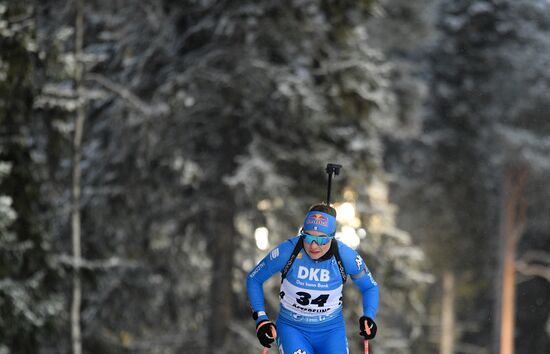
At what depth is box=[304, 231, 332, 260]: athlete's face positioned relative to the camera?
712 centimetres

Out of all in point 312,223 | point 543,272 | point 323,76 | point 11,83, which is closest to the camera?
point 312,223

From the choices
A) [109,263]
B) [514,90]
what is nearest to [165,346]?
[109,263]

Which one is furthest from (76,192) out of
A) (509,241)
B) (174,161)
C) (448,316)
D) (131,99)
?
(448,316)

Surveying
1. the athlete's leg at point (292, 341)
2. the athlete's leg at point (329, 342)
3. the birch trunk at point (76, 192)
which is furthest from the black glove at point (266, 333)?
the birch trunk at point (76, 192)

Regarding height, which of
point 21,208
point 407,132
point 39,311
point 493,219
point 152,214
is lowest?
point 39,311

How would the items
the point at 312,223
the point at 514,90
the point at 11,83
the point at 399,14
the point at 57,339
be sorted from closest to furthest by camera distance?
the point at 312,223
the point at 11,83
the point at 57,339
the point at 399,14
the point at 514,90

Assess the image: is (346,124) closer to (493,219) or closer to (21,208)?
(21,208)

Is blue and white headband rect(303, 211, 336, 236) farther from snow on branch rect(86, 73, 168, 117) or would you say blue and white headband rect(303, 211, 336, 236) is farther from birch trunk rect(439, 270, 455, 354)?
birch trunk rect(439, 270, 455, 354)

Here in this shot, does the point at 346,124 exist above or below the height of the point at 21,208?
above

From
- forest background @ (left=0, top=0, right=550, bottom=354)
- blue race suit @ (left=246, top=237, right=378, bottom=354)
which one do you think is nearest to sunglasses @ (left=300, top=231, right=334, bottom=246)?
blue race suit @ (left=246, top=237, right=378, bottom=354)

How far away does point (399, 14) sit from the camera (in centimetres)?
2377

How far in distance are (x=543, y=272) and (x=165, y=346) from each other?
17.4 meters

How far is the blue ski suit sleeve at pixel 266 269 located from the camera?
7262 mm

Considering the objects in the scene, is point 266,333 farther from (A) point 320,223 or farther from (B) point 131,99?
(B) point 131,99
